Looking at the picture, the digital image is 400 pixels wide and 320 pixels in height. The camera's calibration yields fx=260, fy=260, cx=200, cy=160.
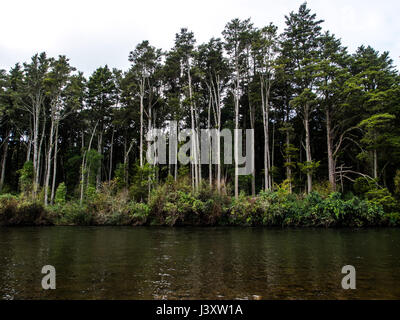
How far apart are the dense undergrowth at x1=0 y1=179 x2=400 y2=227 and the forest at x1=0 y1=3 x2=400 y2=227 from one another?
94 millimetres

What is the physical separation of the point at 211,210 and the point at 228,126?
1440 cm

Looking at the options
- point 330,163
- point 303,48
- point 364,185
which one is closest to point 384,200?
point 364,185

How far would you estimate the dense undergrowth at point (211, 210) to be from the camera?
→ 749 inches

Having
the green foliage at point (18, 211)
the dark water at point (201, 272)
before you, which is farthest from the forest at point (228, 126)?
the dark water at point (201, 272)

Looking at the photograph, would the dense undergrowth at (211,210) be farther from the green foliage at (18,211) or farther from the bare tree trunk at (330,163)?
the bare tree trunk at (330,163)

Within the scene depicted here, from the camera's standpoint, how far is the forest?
67.2 feet

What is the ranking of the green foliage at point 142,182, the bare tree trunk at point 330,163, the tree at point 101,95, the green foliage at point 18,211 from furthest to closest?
the tree at point 101,95, the green foliage at point 142,182, the bare tree trunk at point 330,163, the green foliage at point 18,211

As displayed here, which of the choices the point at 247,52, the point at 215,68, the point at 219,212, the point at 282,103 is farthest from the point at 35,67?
the point at 282,103

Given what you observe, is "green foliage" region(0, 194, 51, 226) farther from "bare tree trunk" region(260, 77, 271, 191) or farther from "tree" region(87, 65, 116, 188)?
"bare tree trunk" region(260, 77, 271, 191)

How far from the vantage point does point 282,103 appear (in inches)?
1252

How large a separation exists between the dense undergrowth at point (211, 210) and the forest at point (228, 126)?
0.31 ft

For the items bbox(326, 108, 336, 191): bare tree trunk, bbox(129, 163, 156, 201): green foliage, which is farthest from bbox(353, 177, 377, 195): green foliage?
bbox(129, 163, 156, 201): green foliage

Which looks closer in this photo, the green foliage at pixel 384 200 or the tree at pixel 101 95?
the green foliage at pixel 384 200

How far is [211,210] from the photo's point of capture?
66.9 ft
